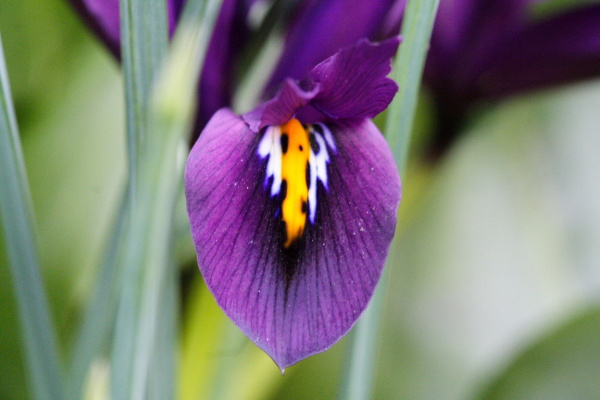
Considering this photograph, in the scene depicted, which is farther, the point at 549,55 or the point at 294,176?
the point at 549,55

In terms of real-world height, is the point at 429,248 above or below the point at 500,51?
below

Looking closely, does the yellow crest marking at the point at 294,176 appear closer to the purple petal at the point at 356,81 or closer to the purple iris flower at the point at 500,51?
the purple petal at the point at 356,81

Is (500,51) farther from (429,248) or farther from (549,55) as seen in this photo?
(429,248)

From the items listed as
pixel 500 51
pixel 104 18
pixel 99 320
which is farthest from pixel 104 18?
pixel 500 51

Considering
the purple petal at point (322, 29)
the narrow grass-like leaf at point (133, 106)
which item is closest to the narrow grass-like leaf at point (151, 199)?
the narrow grass-like leaf at point (133, 106)

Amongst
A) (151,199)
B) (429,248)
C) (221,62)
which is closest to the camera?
(151,199)

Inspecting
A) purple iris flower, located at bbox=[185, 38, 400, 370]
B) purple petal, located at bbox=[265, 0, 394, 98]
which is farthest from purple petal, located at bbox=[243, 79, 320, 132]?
purple petal, located at bbox=[265, 0, 394, 98]

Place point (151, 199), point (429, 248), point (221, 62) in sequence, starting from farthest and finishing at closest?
point (429, 248) → point (221, 62) → point (151, 199)
